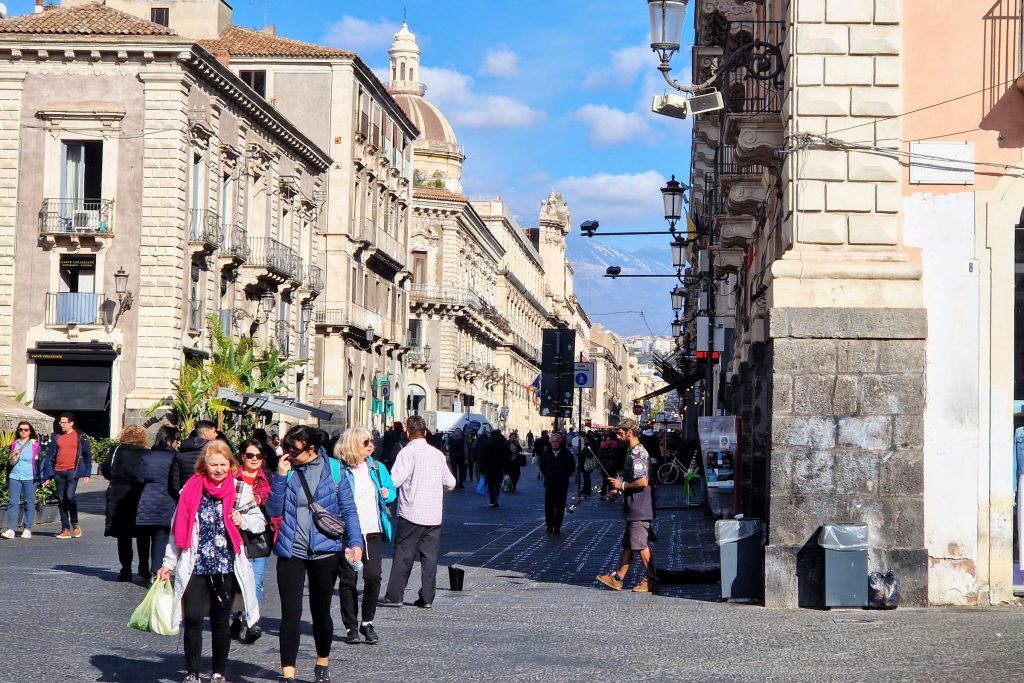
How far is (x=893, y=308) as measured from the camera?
13289 millimetres

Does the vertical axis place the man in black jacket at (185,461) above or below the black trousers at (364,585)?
above

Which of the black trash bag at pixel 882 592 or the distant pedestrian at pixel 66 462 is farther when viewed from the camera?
the distant pedestrian at pixel 66 462

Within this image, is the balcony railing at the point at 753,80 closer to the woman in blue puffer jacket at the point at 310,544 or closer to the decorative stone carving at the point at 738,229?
the decorative stone carving at the point at 738,229

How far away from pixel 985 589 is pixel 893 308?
2.46 m

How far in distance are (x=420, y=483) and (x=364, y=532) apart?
205 cm

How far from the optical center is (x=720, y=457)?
74.9 feet

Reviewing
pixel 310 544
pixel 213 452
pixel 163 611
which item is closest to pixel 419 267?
pixel 310 544

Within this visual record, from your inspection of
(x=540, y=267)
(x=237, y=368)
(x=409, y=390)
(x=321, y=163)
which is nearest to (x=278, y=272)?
(x=321, y=163)

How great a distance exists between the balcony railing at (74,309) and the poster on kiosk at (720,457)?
816 inches

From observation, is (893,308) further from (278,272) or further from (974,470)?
(278,272)

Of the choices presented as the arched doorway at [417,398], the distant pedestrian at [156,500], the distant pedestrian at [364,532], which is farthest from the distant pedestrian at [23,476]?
the arched doorway at [417,398]

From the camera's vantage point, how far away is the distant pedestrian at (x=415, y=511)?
43.9 feet

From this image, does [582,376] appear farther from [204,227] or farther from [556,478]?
[556,478]

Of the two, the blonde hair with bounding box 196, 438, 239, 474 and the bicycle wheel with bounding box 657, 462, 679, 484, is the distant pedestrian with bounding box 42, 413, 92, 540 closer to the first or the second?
the blonde hair with bounding box 196, 438, 239, 474
